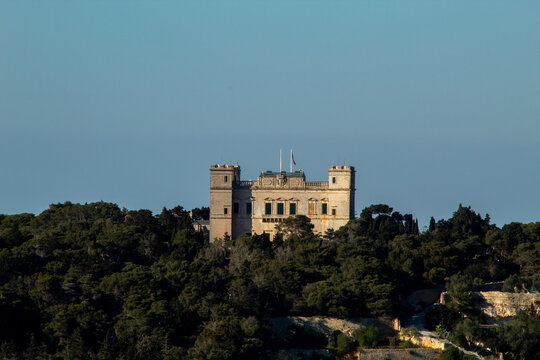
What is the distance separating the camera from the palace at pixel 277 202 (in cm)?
7681

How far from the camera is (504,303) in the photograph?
2606 inches

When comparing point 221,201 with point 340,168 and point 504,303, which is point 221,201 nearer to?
point 340,168

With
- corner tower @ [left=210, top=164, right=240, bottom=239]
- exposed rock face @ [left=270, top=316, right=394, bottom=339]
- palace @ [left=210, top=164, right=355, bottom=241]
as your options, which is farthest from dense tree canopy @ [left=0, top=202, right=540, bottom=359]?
corner tower @ [left=210, top=164, right=240, bottom=239]

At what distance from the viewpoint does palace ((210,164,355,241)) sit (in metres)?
76.8

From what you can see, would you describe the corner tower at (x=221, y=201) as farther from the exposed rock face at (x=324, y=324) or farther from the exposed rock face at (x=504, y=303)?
the exposed rock face at (x=504, y=303)

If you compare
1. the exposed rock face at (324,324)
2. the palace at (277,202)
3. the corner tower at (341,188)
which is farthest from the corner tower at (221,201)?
the exposed rock face at (324,324)

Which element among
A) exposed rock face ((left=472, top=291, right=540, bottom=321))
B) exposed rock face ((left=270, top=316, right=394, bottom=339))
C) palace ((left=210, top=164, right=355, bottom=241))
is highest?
palace ((left=210, top=164, right=355, bottom=241))

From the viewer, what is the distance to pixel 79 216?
3093 inches

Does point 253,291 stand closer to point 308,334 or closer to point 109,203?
point 308,334

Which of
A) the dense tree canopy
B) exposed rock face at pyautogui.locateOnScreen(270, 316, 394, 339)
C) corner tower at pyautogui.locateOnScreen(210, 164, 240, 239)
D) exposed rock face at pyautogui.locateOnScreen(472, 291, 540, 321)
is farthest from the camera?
corner tower at pyautogui.locateOnScreen(210, 164, 240, 239)

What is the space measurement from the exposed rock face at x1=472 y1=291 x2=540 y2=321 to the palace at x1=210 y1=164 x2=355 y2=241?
12.6 metres

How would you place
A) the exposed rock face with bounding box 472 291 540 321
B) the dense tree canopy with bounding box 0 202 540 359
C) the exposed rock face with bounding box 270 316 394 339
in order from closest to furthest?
1. the dense tree canopy with bounding box 0 202 540 359
2. the exposed rock face with bounding box 270 316 394 339
3. the exposed rock face with bounding box 472 291 540 321

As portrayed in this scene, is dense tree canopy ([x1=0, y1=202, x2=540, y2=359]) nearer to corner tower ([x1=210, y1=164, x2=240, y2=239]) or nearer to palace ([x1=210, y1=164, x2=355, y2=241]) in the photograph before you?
palace ([x1=210, y1=164, x2=355, y2=241])

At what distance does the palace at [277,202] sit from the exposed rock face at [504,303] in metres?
12.6
